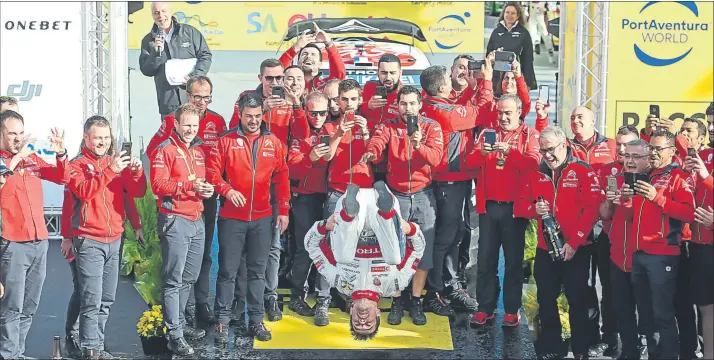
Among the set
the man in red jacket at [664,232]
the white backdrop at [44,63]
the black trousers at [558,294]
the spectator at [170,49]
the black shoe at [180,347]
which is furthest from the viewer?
the white backdrop at [44,63]

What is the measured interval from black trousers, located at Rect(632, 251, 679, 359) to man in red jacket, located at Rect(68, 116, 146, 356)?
3663mm

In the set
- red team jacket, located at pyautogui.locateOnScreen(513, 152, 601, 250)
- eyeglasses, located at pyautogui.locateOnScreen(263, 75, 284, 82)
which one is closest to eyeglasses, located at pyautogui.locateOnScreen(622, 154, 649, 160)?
red team jacket, located at pyautogui.locateOnScreen(513, 152, 601, 250)

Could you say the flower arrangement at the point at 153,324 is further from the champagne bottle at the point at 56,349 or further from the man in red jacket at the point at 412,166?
the man in red jacket at the point at 412,166

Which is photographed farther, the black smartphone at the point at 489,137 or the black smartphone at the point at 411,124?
the black smartphone at the point at 489,137

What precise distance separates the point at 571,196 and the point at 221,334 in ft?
9.33

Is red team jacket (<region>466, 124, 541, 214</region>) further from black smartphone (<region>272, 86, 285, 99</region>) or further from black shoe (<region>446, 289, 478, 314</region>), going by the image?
black smartphone (<region>272, 86, 285, 99</region>)

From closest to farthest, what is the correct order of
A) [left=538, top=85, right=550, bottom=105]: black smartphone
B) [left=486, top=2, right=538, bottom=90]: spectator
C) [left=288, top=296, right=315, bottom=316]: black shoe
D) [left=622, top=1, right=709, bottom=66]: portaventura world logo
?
[left=288, top=296, right=315, bottom=316]: black shoe
[left=538, top=85, right=550, bottom=105]: black smartphone
[left=622, top=1, right=709, bottom=66]: portaventura world logo
[left=486, top=2, right=538, bottom=90]: spectator

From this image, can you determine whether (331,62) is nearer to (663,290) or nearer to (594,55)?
(594,55)

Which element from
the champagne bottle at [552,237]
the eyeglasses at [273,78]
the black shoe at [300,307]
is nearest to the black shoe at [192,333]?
the black shoe at [300,307]

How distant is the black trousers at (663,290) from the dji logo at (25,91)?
6143 mm

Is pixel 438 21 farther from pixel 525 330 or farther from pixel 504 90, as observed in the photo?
pixel 525 330

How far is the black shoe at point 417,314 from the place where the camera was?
848 centimetres

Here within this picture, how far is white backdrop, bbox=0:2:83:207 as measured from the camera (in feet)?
34.3

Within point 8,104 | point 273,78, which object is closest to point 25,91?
point 8,104
